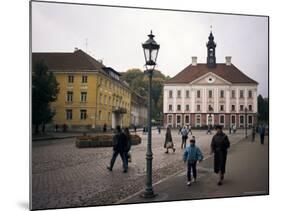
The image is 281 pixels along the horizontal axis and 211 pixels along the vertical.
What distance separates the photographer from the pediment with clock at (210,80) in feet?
26.3

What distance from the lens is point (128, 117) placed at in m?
7.52

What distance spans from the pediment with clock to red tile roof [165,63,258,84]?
0.24ft

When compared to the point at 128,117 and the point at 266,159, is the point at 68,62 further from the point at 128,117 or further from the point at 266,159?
the point at 266,159

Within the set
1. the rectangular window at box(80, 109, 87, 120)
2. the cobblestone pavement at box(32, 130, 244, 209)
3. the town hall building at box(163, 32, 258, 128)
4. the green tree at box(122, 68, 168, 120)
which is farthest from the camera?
the town hall building at box(163, 32, 258, 128)

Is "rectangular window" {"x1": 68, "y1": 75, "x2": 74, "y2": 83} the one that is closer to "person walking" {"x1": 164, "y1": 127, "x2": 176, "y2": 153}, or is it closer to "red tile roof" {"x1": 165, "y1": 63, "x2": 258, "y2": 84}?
"red tile roof" {"x1": 165, "y1": 63, "x2": 258, "y2": 84}

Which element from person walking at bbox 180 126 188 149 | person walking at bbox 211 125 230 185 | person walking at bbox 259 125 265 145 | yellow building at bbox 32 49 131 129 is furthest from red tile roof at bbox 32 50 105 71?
person walking at bbox 259 125 265 145

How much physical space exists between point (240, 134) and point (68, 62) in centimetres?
400

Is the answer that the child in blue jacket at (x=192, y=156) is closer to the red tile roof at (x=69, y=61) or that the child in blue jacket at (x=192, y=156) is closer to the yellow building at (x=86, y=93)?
the yellow building at (x=86, y=93)

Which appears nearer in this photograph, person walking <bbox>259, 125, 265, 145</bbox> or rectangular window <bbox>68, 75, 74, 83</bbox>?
rectangular window <bbox>68, 75, 74, 83</bbox>

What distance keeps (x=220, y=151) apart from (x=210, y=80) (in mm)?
1559

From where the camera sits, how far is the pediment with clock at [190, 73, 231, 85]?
26.3ft

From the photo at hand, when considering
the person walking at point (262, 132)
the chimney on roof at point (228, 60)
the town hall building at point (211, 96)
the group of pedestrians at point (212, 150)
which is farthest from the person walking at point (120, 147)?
the person walking at point (262, 132)

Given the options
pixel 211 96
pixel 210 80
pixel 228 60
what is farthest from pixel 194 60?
pixel 211 96

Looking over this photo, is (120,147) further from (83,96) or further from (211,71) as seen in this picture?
(211,71)
